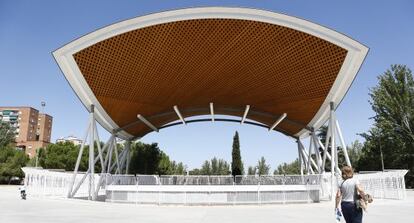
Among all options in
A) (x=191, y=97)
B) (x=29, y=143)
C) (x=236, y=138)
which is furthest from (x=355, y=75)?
(x=29, y=143)

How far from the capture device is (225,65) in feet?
68.8

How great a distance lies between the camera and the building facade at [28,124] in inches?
3812

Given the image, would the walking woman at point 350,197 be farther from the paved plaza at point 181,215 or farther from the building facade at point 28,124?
the building facade at point 28,124

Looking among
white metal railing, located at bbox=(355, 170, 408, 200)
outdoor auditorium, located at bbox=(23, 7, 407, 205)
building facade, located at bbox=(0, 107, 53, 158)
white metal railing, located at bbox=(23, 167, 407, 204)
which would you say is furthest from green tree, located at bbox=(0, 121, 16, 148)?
white metal railing, located at bbox=(355, 170, 408, 200)

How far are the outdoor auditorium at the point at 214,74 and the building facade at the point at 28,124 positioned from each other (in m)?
78.7

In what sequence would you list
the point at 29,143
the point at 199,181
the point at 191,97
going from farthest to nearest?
the point at 29,143, the point at 191,97, the point at 199,181

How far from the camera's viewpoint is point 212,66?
21.2 metres

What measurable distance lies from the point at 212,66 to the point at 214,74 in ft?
3.28

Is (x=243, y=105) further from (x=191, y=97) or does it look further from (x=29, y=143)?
(x=29, y=143)

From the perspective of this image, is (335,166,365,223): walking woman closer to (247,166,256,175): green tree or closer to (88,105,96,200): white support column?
(88,105,96,200): white support column

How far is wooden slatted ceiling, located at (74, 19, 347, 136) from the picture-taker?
1845cm

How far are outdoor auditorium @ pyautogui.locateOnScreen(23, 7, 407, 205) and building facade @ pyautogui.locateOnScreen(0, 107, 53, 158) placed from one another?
3099 inches

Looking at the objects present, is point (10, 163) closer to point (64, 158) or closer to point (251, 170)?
point (64, 158)

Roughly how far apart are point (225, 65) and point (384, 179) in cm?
1260
